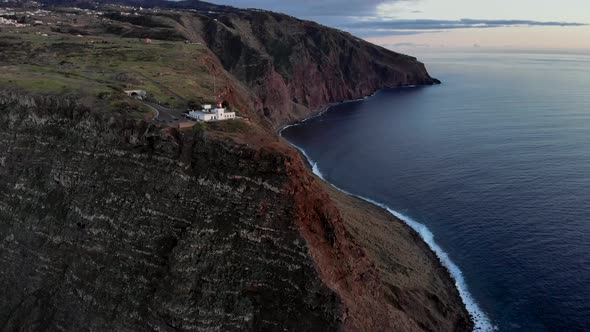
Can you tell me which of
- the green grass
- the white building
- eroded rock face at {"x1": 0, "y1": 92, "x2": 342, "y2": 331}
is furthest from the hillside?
the white building

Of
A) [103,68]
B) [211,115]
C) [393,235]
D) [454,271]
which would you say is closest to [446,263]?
[454,271]

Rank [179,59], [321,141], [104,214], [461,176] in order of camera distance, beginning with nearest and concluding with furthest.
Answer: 1. [104,214]
2. [179,59]
3. [461,176]
4. [321,141]

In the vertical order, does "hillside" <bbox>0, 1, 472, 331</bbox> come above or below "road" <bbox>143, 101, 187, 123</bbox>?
below

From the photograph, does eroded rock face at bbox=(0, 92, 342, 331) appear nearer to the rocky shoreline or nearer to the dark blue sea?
the rocky shoreline

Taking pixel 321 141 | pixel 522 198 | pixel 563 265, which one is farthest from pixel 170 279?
pixel 321 141

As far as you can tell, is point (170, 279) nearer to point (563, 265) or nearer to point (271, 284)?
point (271, 284)

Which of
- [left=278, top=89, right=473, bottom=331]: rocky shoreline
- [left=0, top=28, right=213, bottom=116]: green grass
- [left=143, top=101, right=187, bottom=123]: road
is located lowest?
[left=278, top=89, right=473, bottom=331]: rocky shoreline

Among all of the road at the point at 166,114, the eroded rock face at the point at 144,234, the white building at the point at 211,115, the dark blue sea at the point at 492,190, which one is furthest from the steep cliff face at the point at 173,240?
the dark blue sea at the point at 492,190
